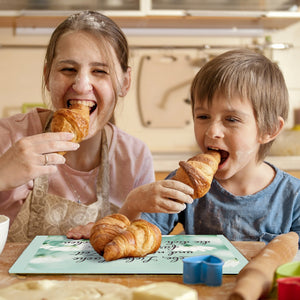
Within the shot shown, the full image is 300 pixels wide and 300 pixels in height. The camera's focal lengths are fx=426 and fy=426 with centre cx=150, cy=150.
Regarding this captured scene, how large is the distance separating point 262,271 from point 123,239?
12.2 inches

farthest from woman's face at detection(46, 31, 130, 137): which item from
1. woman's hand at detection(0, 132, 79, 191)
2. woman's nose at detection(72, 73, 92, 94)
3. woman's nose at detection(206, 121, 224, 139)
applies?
woman's nose at detection(206, 121, 224, 139)

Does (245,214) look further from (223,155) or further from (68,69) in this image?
(68,69)

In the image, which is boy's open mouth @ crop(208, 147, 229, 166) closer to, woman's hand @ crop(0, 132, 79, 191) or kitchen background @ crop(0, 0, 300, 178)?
woman's hand @ crop(0, 132, 79, 191)

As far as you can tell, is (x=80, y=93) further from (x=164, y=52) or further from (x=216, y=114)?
(x=164, y=52)

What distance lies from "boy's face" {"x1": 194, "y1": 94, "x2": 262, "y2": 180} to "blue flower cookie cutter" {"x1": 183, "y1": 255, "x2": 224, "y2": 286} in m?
0.54

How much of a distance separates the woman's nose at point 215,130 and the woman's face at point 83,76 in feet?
1.32

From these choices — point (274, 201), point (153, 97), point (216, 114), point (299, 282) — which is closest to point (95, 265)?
point (299, 282)

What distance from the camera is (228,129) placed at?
4.10 feet

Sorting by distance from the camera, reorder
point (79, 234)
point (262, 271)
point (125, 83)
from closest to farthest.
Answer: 1. point (262, 271)
2. point (79, 234)
3. point (125, 83)

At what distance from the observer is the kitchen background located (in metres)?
3.26

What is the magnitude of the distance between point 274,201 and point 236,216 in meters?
0.13

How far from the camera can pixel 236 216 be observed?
4.39 ft

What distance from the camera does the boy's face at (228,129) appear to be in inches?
49.1

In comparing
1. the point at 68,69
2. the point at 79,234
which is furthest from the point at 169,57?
the point at 79,234
